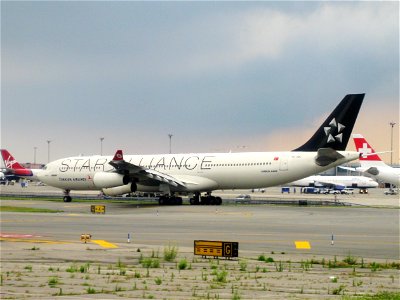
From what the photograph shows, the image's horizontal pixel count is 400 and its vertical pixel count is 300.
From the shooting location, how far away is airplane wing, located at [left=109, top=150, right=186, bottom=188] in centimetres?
6775

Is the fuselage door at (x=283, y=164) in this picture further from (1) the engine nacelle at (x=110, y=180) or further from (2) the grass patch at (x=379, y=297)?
(2) the grass patch at (x=379, y=297)

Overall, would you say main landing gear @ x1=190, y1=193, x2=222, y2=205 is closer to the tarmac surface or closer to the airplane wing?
the airplane wing

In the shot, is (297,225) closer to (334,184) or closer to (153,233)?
(153,233)

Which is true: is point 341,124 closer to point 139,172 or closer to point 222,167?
point 222,167

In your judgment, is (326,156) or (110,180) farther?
(110,180)

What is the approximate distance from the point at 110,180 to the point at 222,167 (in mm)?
11410

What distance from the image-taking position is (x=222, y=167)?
7194cm

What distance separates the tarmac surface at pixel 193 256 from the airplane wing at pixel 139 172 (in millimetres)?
14999

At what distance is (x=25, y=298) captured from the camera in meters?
17.3

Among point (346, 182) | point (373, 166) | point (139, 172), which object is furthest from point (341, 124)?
point (346, 182)

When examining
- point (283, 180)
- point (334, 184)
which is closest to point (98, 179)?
point (283, 180)

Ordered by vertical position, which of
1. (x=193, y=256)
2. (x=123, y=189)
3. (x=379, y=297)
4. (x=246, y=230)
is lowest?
(x=379, y=297)

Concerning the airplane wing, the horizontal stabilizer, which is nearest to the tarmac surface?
the horizontal stabilizer

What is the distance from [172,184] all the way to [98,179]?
25.1ft
